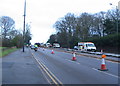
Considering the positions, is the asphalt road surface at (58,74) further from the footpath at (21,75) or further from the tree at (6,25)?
the tree at (6,25)

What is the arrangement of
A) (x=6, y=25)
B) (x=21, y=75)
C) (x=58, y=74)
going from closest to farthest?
(x=21, y=75), (x=58, y=74), (x=6, y=25)

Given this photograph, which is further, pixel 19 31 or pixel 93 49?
pixel 19 31

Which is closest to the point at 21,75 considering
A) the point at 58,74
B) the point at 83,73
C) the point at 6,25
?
the point at 58,74

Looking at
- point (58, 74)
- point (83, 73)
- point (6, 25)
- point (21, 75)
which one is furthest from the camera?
point (6, 25)

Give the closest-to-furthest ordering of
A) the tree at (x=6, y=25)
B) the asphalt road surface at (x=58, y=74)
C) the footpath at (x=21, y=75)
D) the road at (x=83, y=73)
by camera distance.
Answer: the footpath at (x=21, y=75)
the asphalt road surface at (x=58, y=74)
the road at (x=83, y=73)
the tree at (x=6, y=25)

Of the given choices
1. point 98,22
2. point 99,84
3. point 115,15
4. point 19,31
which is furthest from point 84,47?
point 19,31

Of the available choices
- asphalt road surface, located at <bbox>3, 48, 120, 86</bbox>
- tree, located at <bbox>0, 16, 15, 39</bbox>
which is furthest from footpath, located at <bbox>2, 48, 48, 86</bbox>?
tree, located at <bbox>0, 16, 15, 39</bbox>

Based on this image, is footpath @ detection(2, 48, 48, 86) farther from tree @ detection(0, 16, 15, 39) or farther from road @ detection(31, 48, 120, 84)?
tree @ detection(0, 16, 15, 39)

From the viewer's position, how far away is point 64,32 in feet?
312

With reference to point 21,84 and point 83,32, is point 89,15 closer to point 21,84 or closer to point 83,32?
point 83,32

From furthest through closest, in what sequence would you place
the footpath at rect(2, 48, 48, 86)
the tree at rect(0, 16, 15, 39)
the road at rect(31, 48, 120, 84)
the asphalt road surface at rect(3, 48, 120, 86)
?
the tree at rect(0, 16, 15, 39)
the road at rect(31, 48, 120, 84)
the asphalt road surface at rect(3, 48, 120, 86)
the footpath at rect(2, 48, 48, 86)

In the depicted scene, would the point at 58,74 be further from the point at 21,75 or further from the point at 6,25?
the point at 6,25

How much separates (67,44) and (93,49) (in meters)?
47.9

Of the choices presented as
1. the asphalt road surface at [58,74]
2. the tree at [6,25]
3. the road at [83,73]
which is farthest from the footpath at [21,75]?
the tree at [6,25]
